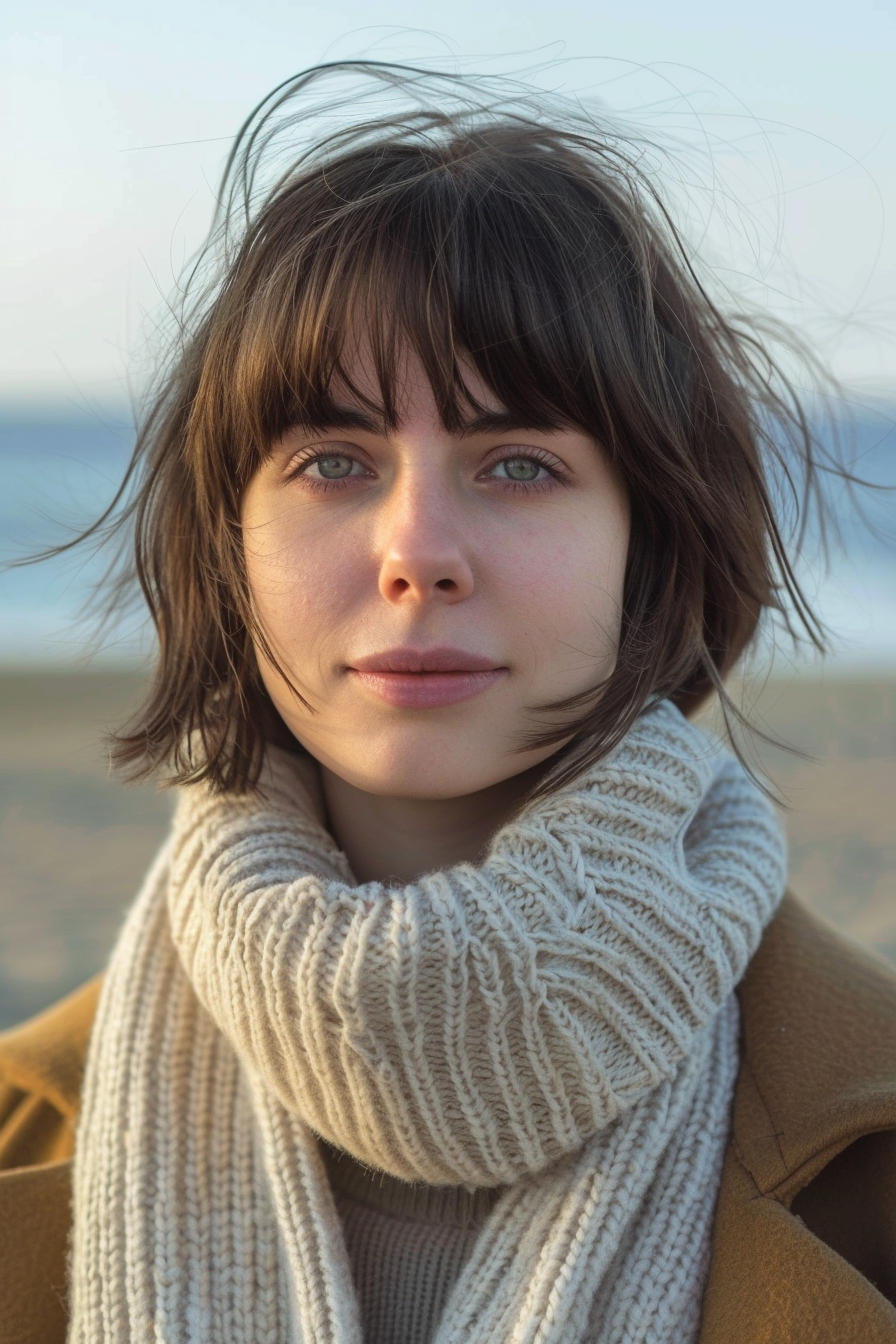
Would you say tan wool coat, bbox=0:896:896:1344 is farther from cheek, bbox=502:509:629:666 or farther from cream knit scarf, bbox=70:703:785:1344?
cheek, bbox=502:509:629:666

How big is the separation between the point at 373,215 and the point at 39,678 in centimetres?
909

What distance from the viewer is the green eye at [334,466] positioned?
1.33m

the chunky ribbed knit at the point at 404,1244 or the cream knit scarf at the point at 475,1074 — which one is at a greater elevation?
the cream knit scarf at the point at 475,1074

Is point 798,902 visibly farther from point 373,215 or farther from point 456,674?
point 373,215

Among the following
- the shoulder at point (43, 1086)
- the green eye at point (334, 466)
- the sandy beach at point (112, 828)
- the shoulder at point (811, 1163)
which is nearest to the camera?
the shoulder at point (811, 1163)

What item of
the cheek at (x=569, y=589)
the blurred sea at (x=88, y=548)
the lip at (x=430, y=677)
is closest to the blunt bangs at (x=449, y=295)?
the cheek at (x=569, y=589)

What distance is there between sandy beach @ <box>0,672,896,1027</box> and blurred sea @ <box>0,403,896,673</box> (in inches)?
22.9

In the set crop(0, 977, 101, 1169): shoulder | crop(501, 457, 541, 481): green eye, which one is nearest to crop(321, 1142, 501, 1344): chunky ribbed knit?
crop(0, 977, 101, 1169): shoulder

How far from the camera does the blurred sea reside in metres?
1.91

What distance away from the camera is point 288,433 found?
136cm

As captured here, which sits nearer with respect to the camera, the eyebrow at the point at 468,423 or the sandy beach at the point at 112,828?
the eyebrow at the point at 468,423

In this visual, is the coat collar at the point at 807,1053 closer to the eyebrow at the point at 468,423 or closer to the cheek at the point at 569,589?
the cheek at the point at 569,589

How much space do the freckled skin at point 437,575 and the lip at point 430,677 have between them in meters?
0.01

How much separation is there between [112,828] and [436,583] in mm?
5255
